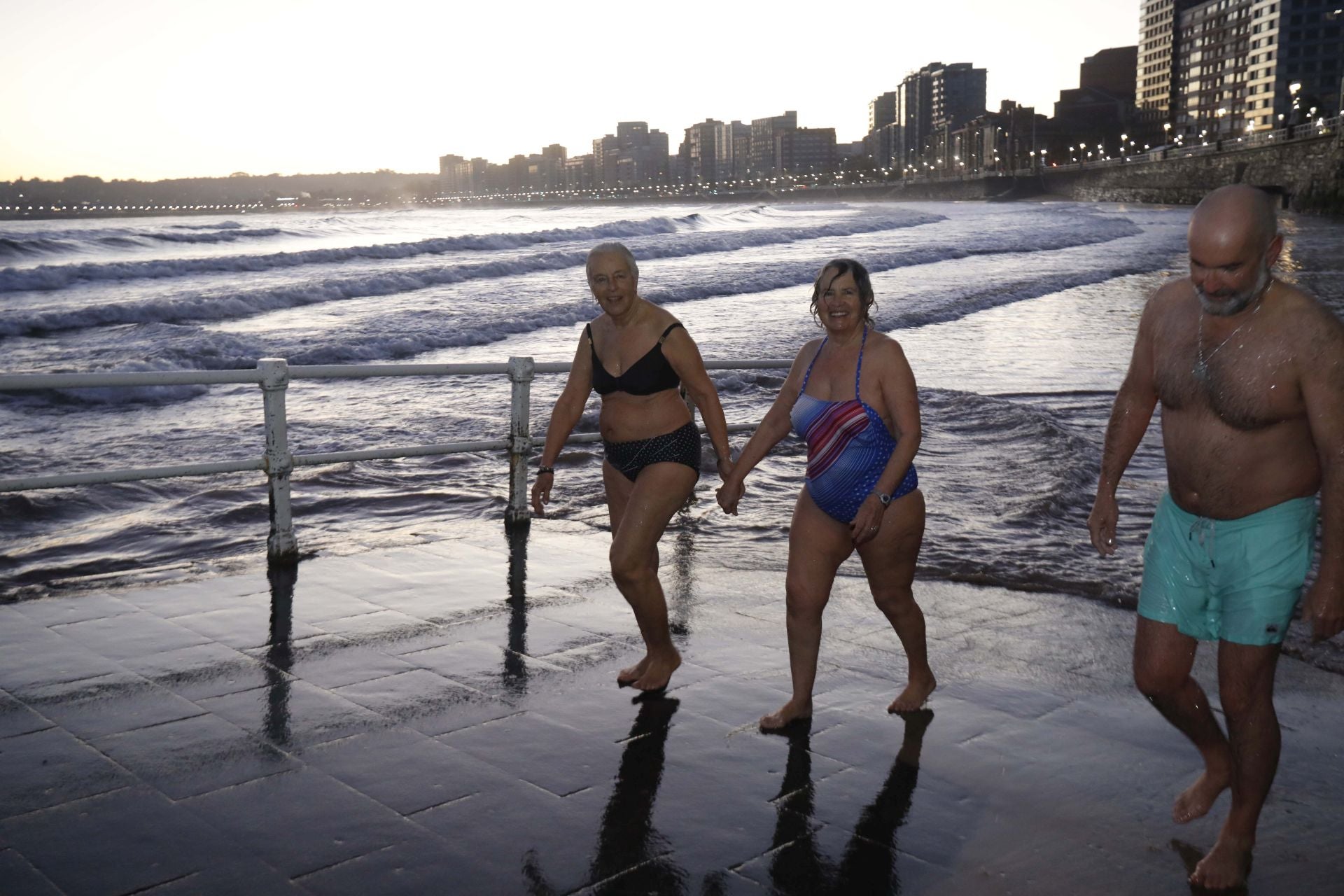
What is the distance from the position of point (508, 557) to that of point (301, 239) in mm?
50784

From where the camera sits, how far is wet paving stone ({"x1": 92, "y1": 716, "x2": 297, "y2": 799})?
3705mm

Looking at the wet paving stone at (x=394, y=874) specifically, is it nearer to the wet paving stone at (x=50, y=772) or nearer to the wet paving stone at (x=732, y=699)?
the wet paving stone at (x=50, y=772)

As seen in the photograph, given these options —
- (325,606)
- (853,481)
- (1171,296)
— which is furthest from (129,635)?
(1171,296)

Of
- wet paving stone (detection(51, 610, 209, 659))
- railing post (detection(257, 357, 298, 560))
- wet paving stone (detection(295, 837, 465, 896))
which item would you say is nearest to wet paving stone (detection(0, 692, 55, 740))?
wet paving stone (detection(51, 610, 209, 659))

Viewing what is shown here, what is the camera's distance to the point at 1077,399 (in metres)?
14.2

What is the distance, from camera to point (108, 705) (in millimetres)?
4340

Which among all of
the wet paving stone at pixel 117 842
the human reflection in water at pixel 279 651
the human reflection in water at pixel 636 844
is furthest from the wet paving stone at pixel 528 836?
the human reflection in water at pixel 279 651

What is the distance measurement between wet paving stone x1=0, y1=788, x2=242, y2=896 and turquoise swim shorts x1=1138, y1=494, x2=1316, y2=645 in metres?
2.70

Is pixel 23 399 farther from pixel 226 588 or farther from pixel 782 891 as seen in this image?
pixel 782 891

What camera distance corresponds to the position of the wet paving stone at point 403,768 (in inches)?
143

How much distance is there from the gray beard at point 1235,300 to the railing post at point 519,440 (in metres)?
4.69

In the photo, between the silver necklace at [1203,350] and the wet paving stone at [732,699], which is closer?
the silver necklace at [1203,350]

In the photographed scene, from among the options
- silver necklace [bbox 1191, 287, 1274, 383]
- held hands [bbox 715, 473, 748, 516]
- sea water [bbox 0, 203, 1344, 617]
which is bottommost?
sea water [bbox 0, 203, 1344, 617]

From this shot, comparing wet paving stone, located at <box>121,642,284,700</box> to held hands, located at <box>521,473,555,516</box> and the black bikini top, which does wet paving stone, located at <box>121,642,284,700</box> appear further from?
the black bikini top
